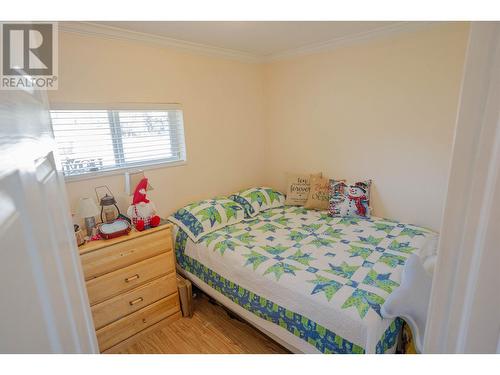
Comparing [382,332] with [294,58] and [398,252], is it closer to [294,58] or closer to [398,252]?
[398,252]

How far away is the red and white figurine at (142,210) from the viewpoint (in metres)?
2.08

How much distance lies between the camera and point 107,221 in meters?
2.12

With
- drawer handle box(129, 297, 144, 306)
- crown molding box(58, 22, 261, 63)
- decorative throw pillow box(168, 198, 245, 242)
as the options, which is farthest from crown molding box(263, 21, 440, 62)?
drawer handle box(129, 297, 144, 306)

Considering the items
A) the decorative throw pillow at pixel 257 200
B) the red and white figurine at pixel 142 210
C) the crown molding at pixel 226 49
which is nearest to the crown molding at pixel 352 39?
the crown molding at pixel 226 49

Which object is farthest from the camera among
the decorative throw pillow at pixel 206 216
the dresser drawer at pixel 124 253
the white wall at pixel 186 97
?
the decorative throw pillow at pixel 206 216

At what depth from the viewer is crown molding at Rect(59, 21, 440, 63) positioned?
191 centimetres

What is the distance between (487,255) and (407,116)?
2.35m

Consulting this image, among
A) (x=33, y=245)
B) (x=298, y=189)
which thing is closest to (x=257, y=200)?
(x=298, y=189)

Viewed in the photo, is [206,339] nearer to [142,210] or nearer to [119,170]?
[142,210]

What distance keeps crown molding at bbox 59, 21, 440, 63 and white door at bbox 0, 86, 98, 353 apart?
170 centimetres

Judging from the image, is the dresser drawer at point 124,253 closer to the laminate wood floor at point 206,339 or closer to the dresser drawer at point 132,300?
the dresser drawer at point 132,300

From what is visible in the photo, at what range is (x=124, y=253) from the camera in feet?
6.23

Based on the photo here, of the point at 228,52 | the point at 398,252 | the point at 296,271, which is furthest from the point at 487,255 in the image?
the point at 228,52

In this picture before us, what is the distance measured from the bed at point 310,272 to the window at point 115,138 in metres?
0.77
